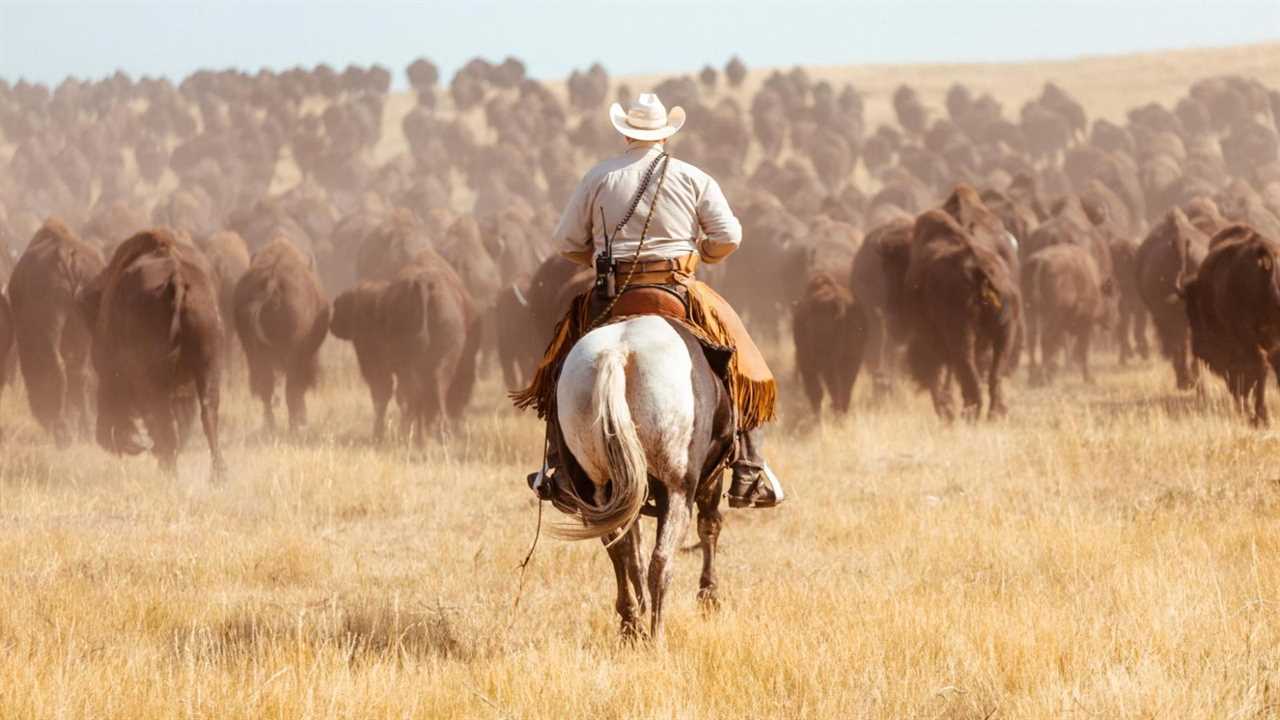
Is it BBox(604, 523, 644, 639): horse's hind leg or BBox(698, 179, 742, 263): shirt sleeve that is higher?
BBox(698, 179, 742, 263): shirt sleeve

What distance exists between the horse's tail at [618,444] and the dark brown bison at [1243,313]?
9.06 metres

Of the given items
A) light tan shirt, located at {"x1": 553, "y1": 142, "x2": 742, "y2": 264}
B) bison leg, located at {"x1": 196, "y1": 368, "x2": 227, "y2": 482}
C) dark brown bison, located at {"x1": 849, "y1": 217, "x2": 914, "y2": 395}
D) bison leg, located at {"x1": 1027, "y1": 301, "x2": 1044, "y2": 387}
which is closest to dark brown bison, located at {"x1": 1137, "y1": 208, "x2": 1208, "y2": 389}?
bison leg, located at {"x1": 1027, "y1": 301, "x2": 1044, "y2": 387}

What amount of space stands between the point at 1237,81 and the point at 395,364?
61760mm

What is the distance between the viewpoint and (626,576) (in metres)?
6.29

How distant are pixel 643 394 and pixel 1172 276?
45.1ft

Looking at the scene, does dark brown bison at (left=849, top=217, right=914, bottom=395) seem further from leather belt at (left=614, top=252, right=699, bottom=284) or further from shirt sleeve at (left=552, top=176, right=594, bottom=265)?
leather belt at (left=614, top=252, right=699, bottom=284)

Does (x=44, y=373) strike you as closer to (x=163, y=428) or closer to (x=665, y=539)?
(x=163, y=428)

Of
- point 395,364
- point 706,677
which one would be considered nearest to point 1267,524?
point 706,677

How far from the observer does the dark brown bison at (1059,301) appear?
18766mm

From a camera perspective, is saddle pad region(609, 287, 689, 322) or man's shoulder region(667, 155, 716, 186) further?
man's shoulder region(667, 155, 716, 186)

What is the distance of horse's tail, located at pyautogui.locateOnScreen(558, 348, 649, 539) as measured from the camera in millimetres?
5641

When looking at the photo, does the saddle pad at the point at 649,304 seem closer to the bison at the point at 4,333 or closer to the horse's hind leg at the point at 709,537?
the horse's hind leg at the point at 709,537

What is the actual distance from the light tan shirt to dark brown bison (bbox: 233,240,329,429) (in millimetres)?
9737

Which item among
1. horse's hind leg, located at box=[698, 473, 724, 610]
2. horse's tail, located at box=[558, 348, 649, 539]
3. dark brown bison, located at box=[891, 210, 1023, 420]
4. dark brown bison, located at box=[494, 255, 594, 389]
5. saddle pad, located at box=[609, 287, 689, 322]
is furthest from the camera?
dark brown bison, located at box=[891, 210, 1023, 420]
